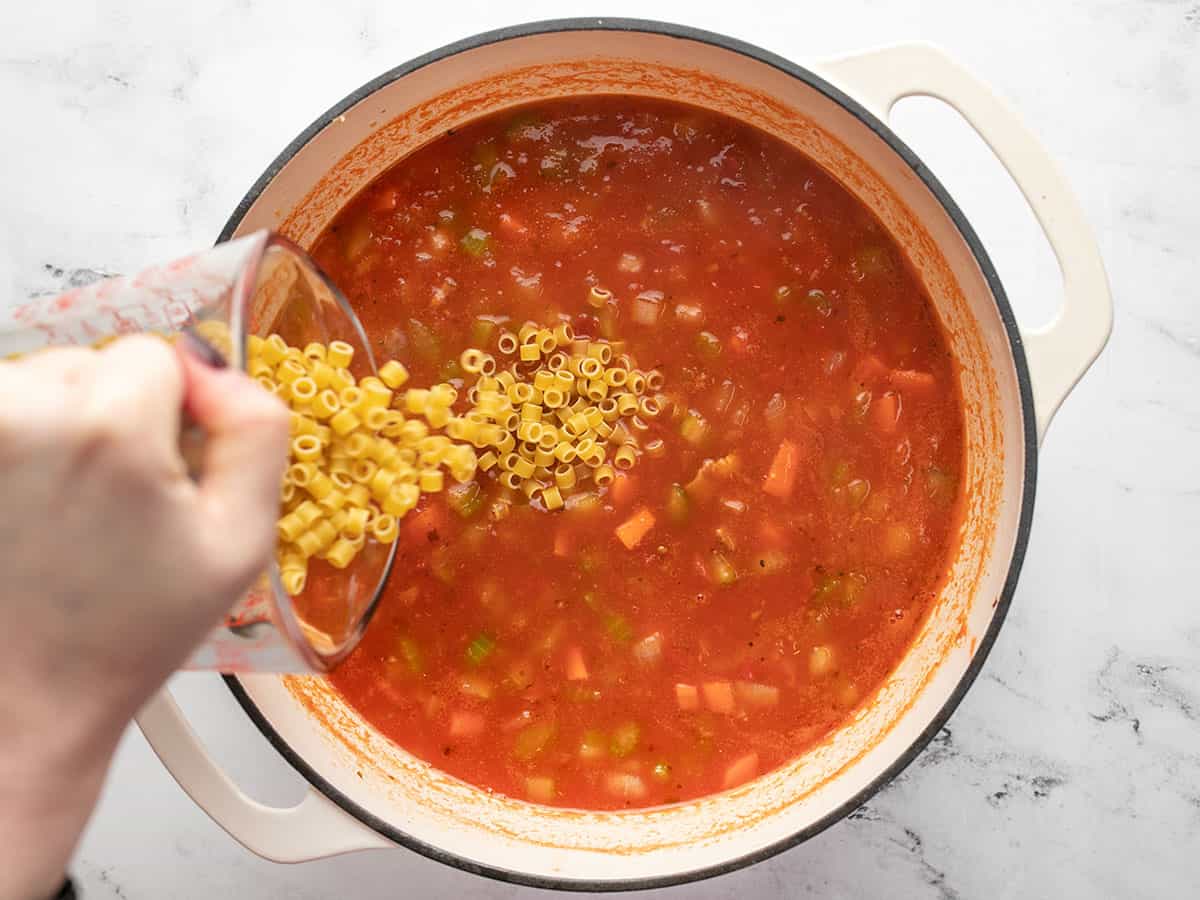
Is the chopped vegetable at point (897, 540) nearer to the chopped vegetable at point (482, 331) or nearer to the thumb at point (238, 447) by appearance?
the chopped vegetable at point (482, 331)

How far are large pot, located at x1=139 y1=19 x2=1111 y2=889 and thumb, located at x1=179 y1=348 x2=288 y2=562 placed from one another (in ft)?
2.86

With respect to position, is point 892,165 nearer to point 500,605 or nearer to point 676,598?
point 676,598

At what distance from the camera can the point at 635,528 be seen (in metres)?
2.38

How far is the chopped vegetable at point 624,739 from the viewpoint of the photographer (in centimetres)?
241

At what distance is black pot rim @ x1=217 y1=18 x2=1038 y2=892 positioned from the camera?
6.82ft

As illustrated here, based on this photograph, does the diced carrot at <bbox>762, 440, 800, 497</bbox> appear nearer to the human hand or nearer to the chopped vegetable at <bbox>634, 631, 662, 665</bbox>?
the chopped vegetable at <bbox>634, 631, 662, 665</bbox>

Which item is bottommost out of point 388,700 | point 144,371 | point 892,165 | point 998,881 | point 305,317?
point 998,881

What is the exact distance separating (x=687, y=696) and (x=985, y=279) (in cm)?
108

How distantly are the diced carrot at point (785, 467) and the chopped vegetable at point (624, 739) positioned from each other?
2.04ft

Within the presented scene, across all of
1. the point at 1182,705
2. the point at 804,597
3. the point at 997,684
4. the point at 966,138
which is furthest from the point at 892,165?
the point at 1182,705

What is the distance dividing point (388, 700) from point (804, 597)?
96 cm

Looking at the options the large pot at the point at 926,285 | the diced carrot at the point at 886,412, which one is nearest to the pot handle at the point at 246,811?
the large pot at the point at 926,285

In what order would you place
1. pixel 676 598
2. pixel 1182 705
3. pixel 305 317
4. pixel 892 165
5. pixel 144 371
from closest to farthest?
pixel 144 371, pixel 305 317, pixel 892 165, pixel 676 598, pixel 1182 705

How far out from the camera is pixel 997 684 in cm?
253
